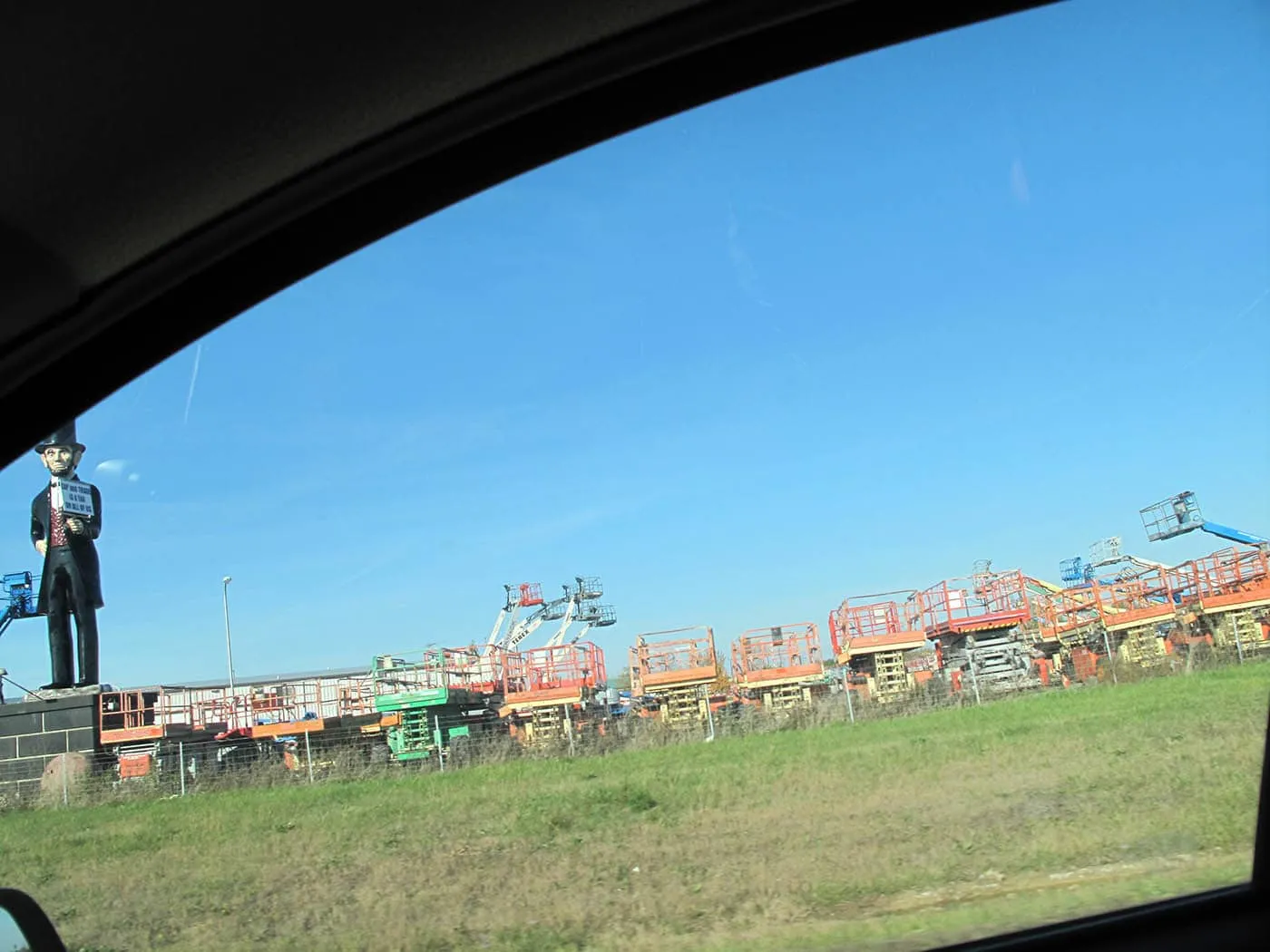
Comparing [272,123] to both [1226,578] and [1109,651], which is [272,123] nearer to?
[1226,578]

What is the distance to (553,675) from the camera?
8891mm

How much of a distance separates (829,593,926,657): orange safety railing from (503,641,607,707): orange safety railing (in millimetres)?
2074

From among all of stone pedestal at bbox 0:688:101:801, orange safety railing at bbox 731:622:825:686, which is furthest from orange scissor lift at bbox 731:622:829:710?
stone pedestal at bbox 0:688:101:801

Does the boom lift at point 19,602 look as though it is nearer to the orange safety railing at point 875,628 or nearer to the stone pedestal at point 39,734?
the stone pedestal at point 39,734

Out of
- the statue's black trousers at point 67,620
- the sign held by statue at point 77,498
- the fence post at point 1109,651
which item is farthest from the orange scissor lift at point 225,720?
the fence post at point 1109,651

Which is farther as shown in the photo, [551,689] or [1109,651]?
[551,689]

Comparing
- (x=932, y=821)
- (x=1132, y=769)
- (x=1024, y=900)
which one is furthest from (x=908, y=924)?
(x=1132, y=769)

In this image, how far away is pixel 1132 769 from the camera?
169 inches

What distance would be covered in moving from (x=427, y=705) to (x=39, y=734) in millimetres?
4526

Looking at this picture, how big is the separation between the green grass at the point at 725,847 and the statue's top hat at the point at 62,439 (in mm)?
2156

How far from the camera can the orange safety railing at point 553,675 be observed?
8586 millimetres

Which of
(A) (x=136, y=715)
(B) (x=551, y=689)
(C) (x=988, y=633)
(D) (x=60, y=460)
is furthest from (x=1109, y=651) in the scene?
(D) (x=60, y=460)

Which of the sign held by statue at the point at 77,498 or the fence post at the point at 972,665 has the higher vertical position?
the sign held by statue at the point at 77,498

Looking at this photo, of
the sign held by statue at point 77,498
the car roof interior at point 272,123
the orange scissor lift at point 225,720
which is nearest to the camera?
the car roof interior at point 272,123
